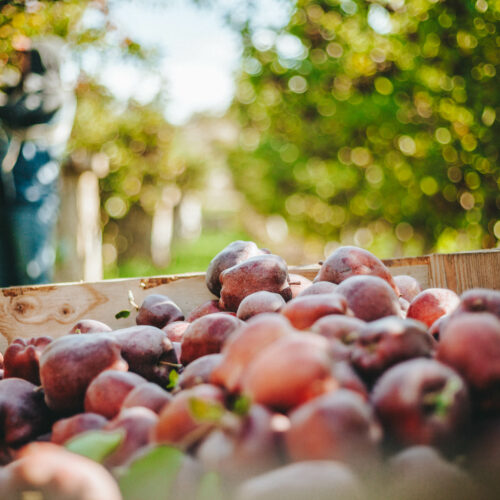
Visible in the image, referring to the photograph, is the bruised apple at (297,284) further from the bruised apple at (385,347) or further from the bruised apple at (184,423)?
the bruised apple at (184,423)

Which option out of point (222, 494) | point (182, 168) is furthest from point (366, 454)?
point (182, 168)

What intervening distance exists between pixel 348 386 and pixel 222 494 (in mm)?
259

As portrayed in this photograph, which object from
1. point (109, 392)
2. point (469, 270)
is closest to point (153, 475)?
point (109, 392)

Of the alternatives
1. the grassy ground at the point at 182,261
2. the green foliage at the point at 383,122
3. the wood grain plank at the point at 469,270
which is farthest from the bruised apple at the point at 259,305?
the grassy ground at the point at 182,261

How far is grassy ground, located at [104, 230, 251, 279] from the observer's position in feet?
34.5

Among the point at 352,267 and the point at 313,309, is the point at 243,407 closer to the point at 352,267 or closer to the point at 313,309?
the point at 313,309

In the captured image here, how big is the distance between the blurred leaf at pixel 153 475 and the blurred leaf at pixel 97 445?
2.1 inches

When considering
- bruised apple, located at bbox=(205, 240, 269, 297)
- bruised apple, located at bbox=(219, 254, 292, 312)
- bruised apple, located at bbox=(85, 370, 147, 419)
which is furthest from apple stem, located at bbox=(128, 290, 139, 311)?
bruised apple, located at bbox=(85, 370, 147, 419)

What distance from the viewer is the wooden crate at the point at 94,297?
214 centimetres

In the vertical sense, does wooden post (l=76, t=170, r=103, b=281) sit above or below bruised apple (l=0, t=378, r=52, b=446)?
above

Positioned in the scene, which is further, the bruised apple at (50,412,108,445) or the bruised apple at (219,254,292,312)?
the bruised apple at (219,254,292,312)

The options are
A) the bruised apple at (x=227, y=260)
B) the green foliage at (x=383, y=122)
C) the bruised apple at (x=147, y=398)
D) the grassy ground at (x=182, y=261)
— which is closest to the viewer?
the bruised apple at (x=147, y=398)

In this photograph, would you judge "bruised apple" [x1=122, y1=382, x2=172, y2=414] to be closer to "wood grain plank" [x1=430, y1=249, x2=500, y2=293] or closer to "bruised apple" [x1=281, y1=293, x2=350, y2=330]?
"bruised apple" [x1=281, y1=293, x2=350, y2=330]

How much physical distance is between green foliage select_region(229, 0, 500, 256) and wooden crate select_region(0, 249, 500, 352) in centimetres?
323
